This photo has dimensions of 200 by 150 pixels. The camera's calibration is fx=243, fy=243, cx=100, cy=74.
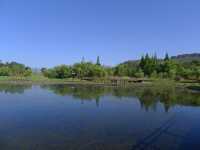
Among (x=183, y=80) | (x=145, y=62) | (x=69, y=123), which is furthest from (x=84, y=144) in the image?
(x=145, y=62)

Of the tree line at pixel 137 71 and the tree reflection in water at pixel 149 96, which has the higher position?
the tree line at pixel 137 71

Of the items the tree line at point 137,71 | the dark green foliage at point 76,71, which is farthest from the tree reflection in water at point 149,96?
the dark green foliage at point 76,71

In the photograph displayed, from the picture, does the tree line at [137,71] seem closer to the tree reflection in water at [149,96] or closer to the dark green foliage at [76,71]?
the dark green foliage at [76,71]

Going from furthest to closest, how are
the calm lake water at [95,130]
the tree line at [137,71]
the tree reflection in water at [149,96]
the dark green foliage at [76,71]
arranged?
the dark green foliage at [76,71] < the tree line at [137,71] < the tree reflection in water at [149,96] < the calm lake water at [95,130]

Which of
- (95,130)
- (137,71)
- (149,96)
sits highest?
(137,71)

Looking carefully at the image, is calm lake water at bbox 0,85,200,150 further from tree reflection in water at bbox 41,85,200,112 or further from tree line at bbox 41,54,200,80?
tree line at bbox 41,54,200,80

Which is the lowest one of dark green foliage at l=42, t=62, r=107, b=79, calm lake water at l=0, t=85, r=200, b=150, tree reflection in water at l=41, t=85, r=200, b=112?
calm lake water at l=0, t=85, r=200, b=150

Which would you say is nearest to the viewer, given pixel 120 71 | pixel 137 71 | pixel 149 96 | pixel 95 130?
pixel 95 130

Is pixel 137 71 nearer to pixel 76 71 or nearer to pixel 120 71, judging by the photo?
pixel 120 71

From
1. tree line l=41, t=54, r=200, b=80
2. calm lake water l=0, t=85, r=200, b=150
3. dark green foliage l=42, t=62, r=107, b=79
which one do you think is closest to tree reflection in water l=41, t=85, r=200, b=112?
calm lake water l=0, t=85, r=200, b=150

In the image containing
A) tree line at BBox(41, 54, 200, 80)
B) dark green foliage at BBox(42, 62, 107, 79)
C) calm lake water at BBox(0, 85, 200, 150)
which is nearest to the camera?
calm lake water at BBox(0, 85, 200, 150)

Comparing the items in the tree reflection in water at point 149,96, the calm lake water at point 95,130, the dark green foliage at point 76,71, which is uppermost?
the dark green foliage at point 76,71

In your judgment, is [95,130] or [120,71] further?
[120,71]

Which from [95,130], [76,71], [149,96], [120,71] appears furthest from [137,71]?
[95,130]
